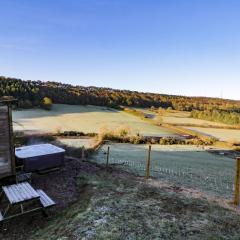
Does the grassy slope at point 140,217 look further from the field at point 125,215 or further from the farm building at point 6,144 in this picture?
the farm building at point 6,144

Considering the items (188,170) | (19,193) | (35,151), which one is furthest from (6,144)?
(188,170)

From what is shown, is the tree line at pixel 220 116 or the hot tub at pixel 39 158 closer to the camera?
the hot tub at pixel 39 158

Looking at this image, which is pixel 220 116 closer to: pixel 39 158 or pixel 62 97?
pixel 62 97

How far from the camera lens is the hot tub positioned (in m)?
10.6

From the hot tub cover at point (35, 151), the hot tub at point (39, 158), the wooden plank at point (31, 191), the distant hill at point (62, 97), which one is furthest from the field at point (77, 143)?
the distant hill at point (62, 97)

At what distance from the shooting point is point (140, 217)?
668 cm

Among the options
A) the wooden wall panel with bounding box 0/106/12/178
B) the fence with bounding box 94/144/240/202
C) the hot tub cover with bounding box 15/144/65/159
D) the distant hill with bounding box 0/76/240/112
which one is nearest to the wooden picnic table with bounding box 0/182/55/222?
the wooden wall panel with bounding box 0/106/12/178

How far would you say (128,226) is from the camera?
6207 millimetres

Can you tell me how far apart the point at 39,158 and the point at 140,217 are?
17.8 feet

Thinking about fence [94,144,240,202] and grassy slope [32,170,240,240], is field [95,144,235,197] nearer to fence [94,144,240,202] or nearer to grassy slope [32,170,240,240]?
fence [94,144,240,202]

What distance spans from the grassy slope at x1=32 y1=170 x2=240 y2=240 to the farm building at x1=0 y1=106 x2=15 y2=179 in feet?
7.84

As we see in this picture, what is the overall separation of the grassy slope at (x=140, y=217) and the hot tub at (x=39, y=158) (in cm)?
262

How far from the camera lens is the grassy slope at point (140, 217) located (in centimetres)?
593

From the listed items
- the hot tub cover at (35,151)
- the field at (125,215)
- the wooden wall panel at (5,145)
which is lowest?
the field at (125,215)
